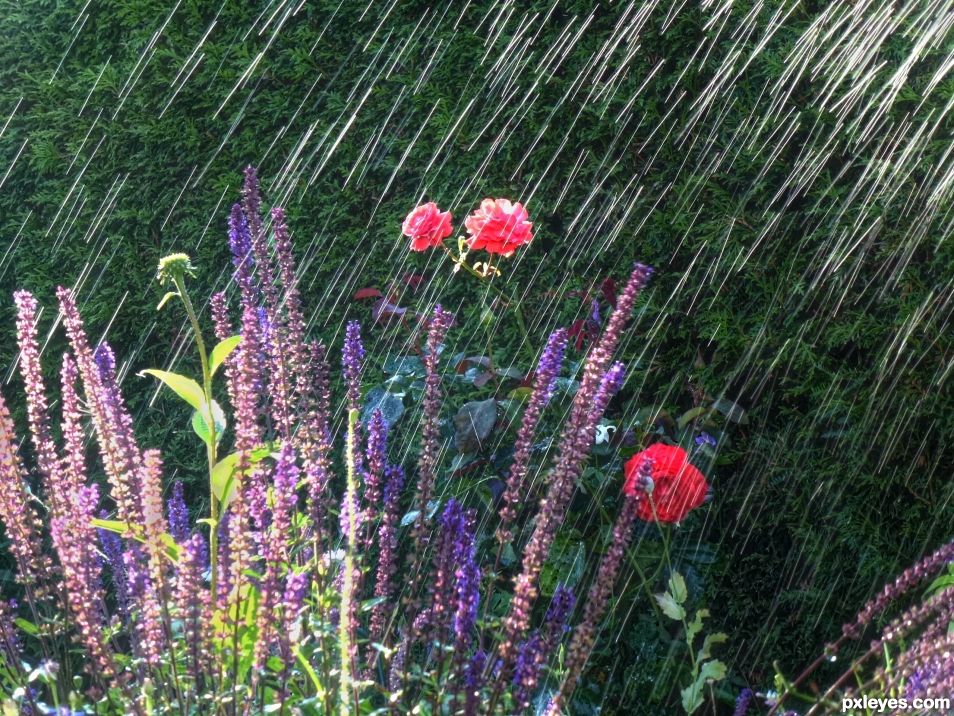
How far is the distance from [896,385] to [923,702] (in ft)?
6.16

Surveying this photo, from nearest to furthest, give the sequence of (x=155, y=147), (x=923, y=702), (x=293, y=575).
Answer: (x=923, y=702) < (x=293, y=575) < (x=155, y=147)

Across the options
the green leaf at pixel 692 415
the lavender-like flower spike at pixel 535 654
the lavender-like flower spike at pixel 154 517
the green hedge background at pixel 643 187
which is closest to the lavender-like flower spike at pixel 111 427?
the lavender-like flower spike at pixel 154 517

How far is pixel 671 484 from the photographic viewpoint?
2.91m

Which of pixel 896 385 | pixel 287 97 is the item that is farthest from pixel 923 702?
pixel 287 97

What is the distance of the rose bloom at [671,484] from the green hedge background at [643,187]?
0.61m

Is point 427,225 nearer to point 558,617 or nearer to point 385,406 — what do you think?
point 385,406

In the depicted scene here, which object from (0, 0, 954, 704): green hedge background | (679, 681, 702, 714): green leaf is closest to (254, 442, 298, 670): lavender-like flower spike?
(679, 681, 702, 714): green leaf

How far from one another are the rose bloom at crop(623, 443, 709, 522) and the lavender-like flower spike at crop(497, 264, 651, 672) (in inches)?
49.8

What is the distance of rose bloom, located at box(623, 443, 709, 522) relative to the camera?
2.88 m

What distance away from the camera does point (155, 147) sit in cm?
448

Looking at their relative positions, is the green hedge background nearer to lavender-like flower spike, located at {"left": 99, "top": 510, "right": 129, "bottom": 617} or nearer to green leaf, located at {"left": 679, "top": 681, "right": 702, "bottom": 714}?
green leaf, located at {"left": 679, "top": 681, "right": 702, "bottom": 714}

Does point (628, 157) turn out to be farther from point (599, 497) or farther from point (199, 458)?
point (199, 458)

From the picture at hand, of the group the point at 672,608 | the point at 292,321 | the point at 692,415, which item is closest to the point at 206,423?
the point at 292,321

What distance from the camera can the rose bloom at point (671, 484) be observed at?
9.45 feet
